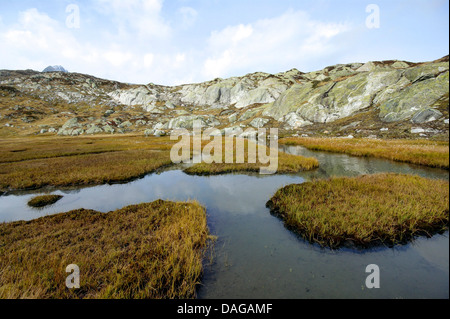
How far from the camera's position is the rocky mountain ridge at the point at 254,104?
138 feet

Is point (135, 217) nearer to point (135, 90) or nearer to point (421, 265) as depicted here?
point (421, 265)

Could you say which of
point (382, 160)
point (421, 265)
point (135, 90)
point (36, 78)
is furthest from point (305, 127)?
point (36, 78)

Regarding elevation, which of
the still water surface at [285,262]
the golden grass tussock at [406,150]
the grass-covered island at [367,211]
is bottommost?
the still water surface at [285,262]

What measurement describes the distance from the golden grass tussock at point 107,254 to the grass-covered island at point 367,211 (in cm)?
530

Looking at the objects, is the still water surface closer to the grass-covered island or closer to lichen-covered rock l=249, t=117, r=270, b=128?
the grass-covered island

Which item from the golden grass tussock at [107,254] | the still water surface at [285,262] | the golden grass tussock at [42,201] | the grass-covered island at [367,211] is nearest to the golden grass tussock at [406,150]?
the grass-covered island at [367,211]

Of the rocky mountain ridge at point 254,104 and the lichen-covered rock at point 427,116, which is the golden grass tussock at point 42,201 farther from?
the lichen-covered rock at point 427,116

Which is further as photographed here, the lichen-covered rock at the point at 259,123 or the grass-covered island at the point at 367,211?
the lichen-covered rock at the point at 259,123

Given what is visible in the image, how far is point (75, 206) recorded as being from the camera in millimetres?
13352

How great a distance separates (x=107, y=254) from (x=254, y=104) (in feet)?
368

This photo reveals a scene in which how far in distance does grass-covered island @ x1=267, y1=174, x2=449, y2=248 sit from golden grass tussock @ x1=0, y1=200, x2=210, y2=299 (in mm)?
5296

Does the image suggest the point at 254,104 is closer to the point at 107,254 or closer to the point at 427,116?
the point at 427,116

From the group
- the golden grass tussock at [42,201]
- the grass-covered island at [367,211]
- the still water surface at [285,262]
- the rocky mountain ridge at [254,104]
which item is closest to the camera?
the still water surface at [285,262]

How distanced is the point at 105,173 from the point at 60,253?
1487 centimetres
